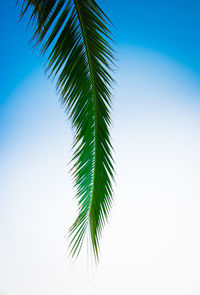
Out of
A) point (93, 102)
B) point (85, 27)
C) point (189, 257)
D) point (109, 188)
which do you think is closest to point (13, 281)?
point (189, 257)

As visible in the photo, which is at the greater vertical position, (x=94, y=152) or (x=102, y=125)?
(x=102, y=125)

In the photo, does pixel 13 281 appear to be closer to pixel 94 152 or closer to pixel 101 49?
pixel 94 152

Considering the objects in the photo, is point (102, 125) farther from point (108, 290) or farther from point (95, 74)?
point (108, 290)

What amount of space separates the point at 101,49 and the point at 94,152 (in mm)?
431

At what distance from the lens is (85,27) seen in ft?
2.36

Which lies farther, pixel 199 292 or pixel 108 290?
pixel 108 290

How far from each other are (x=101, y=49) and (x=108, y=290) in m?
4.77

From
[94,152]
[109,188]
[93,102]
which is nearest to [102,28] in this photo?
[93,102]

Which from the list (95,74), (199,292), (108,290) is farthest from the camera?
(108,290)

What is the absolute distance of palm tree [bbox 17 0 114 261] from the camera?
684mm

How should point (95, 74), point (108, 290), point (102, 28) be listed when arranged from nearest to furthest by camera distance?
point (102, 28) < point (95, 74) < point (108, 290)

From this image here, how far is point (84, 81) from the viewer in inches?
31.8

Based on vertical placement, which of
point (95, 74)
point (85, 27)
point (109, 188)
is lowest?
point (109, 188)

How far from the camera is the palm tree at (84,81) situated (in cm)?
68
